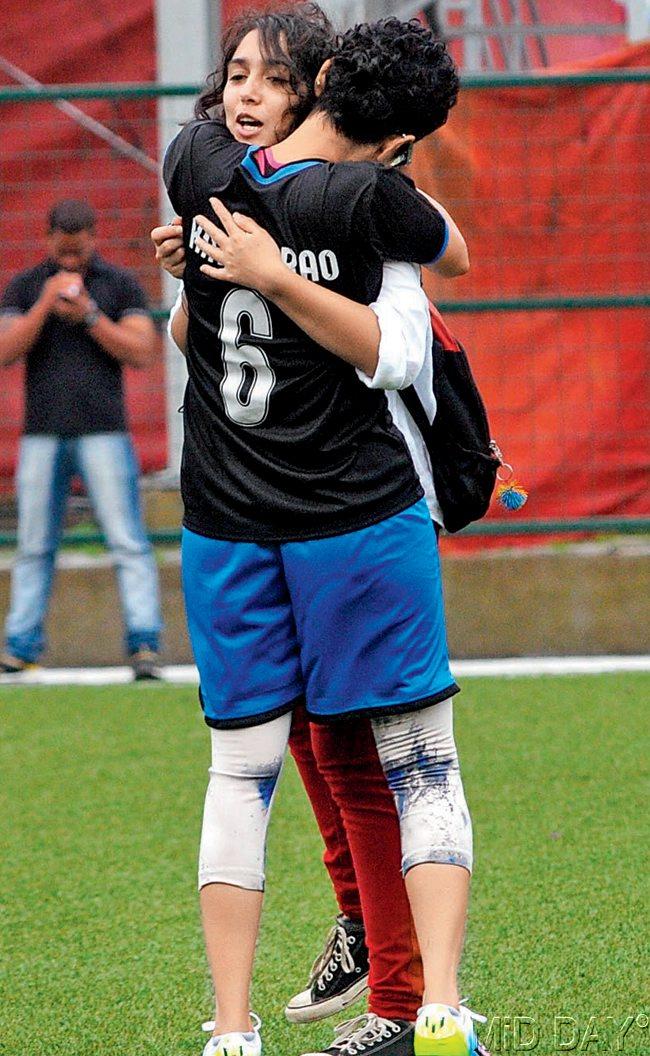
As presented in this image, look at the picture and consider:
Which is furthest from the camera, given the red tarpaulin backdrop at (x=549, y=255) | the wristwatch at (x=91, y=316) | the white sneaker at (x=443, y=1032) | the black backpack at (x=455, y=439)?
the red tarpaulin backdrop at (x=549, y=255)

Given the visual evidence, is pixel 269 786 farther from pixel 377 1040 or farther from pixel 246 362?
pixel 246 362

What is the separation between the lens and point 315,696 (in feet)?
8.79

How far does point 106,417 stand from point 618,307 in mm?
2289

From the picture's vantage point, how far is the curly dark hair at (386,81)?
2561mm

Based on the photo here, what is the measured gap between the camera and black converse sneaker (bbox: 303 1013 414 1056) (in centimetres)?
274

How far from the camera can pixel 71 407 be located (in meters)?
7.04

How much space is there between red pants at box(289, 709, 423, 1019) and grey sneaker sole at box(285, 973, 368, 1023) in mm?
214

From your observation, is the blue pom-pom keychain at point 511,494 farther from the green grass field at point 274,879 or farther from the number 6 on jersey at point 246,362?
the green grass field at point 274,879

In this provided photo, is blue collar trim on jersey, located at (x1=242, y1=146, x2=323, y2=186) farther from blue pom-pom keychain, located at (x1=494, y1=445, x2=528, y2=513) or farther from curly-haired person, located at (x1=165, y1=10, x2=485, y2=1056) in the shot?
blue pom-pom keychain, located at (x1=494, y1=445, x2=528, y2=513)

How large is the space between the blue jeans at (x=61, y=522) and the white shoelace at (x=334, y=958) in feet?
12.8

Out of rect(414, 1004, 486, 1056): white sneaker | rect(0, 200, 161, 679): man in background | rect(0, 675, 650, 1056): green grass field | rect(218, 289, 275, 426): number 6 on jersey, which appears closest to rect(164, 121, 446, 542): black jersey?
rect(218, 289, 275, 426): number 6 on jersey

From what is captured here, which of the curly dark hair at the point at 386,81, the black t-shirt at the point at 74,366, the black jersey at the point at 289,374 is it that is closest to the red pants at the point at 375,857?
the black jersey at the point at 289,374

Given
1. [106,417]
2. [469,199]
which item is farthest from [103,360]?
[469,199]

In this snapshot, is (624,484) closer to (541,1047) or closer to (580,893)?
(580,893)
